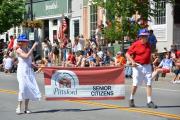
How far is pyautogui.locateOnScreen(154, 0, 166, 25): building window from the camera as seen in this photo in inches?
1185

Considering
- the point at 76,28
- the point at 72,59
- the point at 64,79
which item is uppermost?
the point at 76,28

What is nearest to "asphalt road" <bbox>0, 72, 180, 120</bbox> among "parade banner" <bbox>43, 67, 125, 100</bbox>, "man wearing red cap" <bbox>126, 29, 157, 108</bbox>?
"parade banner" <bbox>43, 67, 125, 100</bbox>

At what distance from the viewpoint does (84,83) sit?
14.7 meters

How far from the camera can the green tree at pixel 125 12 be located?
27859 mm

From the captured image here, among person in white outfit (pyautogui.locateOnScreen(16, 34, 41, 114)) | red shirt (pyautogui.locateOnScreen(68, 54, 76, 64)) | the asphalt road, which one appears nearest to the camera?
the asphalt road

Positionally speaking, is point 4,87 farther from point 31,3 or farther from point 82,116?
point 31,3

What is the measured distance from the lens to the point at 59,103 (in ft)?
51.4

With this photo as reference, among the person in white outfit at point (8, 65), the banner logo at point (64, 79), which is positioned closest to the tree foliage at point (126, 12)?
the person in white outfit at point (8, 65)

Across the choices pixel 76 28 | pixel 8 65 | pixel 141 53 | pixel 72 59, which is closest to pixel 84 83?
pixel 141 53

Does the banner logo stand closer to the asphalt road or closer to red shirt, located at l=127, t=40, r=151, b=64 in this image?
the asphalt road

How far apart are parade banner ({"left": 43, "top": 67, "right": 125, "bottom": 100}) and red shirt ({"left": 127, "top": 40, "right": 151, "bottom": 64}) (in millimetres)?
550

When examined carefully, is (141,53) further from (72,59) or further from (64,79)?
(72,59)

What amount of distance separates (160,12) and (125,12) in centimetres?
→ 364

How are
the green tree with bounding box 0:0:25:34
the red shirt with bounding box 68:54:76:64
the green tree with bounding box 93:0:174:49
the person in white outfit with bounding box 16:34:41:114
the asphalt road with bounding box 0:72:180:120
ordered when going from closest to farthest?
the asphalt road with bounding box 0:72:180:120 < the person in white outfit with bounding box 16:34:41:114 < the green tree with bounding box 93:0:174:49 < the red shirt with bounding box 68:54:76:64 < the green tree with bounding box 0:0:25:34
